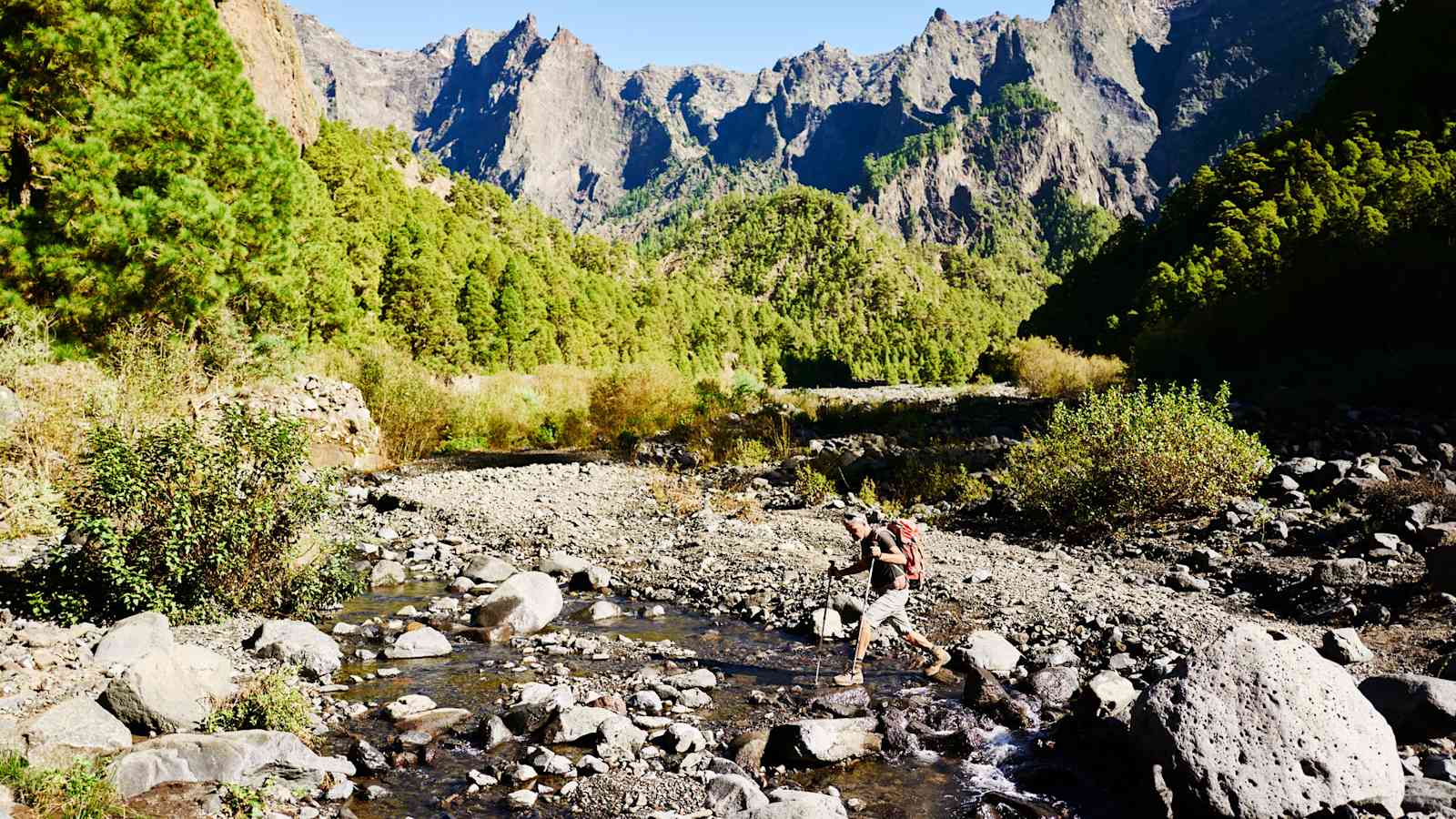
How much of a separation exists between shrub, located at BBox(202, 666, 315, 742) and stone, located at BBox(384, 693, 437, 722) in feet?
2.13

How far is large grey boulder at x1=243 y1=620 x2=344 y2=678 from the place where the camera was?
7828 millimetres

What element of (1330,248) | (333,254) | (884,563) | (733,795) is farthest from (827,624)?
(333,254)

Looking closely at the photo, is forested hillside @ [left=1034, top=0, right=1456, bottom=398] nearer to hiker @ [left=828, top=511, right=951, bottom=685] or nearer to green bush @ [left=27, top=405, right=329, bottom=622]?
hiker @ [left=828, top=511, right=951, bottom=685]

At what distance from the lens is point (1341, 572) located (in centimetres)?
947

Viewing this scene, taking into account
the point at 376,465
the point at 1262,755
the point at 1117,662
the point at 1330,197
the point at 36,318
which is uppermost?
the point at 1330,197

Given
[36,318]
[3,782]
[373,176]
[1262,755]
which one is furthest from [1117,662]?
[373,176]

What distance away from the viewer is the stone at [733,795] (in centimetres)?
543

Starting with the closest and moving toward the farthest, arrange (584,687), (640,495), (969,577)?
(584,687) < (969,577) < (640,495)

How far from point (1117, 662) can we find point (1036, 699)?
1.11m

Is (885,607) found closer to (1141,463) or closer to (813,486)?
(1141,463)

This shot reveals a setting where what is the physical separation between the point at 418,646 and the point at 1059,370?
3848 centimetres

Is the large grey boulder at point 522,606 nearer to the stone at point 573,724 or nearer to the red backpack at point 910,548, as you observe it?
the stone at point 573,724

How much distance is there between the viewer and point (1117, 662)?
25.9 feet

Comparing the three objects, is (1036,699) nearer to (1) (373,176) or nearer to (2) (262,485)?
(2) (262,485)
